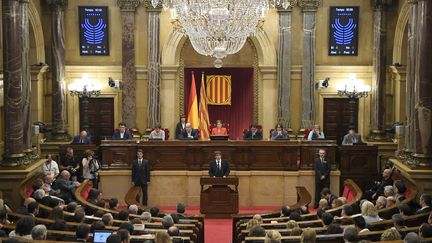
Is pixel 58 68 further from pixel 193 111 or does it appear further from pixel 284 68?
pixel 284 68

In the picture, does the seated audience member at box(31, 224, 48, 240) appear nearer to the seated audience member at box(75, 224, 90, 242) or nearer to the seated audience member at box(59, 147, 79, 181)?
the seated audience member at box(75, 224, 90, 242)

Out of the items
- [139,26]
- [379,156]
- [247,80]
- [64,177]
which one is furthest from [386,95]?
[64,177]

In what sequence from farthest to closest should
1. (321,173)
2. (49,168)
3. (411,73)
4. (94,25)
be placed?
(94,25)
(321,173)
(49,168)
(411,73)

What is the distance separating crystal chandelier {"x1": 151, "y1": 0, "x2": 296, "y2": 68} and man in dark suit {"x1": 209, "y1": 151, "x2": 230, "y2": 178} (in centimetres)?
371

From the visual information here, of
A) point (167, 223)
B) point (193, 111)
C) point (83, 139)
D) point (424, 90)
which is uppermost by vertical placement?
point (424, 90)

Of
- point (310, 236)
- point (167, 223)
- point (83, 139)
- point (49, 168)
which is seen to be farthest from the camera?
point (83, 139)

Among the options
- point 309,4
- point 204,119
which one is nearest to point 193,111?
point 204,119

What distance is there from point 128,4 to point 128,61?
66.5 inches

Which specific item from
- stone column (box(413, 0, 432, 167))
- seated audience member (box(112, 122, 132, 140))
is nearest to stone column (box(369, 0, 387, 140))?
stone column (box(413, 0, 432, 167))

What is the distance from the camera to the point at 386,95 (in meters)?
22.6

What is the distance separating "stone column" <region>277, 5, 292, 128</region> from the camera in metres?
22.5

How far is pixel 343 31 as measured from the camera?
74.2ft

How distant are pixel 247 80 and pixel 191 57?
1907 millimetres

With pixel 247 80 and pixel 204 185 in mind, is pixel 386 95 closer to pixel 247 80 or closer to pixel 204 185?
pixel 247 80
